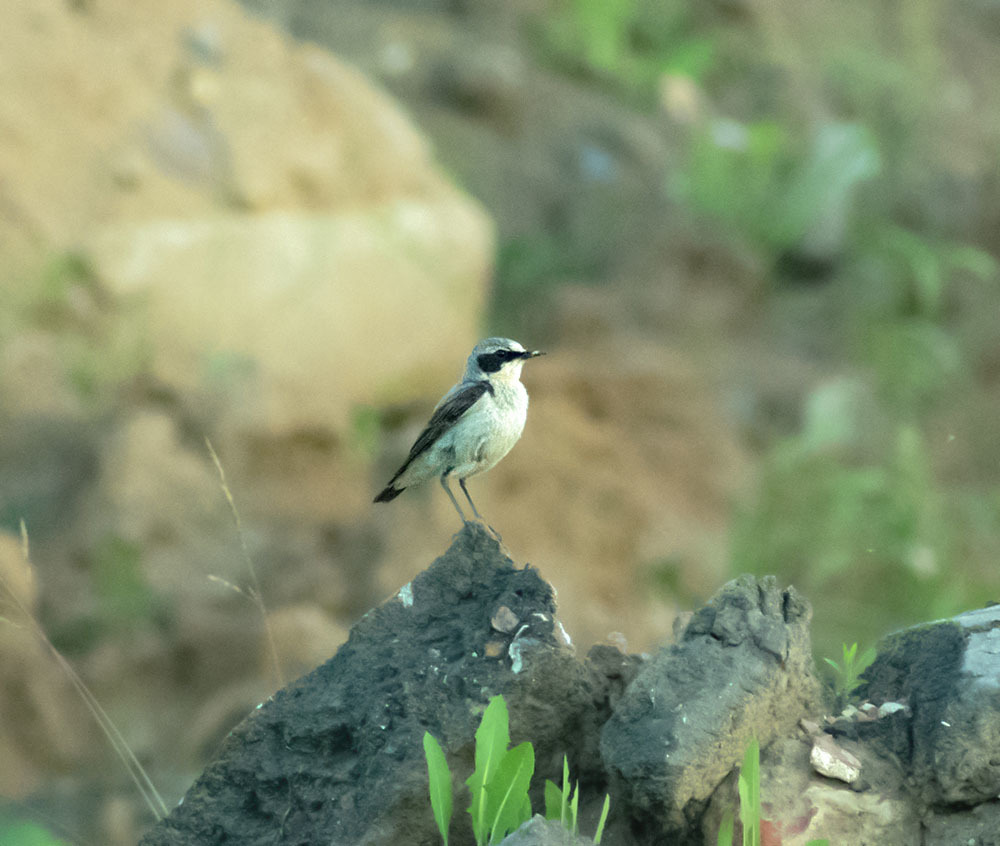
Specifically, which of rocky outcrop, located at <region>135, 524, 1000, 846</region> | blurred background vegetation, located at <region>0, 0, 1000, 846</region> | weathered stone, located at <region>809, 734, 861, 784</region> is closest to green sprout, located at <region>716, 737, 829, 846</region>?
rocky outcrop, located at <region>135, 524, 1000, 846</region>

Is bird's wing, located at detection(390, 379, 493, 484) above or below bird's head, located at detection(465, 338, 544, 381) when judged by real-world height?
below

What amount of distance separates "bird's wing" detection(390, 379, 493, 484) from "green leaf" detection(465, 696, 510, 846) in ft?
4.81

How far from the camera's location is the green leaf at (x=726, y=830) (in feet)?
8.01

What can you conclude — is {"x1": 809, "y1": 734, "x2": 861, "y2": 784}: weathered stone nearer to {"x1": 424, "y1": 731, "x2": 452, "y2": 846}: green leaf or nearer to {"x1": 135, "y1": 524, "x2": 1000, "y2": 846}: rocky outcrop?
{"x1": 135, "y1": 524, "x2": 1000, "y2": 846}: rocky outcrop

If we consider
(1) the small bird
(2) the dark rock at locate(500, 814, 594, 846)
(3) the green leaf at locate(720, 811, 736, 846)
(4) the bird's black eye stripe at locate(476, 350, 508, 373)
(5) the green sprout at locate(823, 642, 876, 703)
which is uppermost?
(4) the bird's black eye stripe at locate(476, 350, 508, 373)

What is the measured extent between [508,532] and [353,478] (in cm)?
130

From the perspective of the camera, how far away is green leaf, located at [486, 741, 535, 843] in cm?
250

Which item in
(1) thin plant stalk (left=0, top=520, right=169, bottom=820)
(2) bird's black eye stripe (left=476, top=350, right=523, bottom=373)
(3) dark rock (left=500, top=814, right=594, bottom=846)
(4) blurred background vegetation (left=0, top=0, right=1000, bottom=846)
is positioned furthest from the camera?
(4) blurred background vegetation (left=0, top=0, right=1000, bottom=846)

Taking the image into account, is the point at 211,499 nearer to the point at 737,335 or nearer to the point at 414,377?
the point at 414,377

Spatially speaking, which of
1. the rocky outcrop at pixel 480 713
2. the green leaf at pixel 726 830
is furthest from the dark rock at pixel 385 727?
the green leaf at pixel 726 830

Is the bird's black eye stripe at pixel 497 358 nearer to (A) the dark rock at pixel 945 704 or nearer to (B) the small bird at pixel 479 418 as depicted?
(B) the small bird at pixel 479 418

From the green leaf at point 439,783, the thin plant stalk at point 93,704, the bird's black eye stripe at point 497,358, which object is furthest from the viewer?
the bird's black eye stripe at point 497,358

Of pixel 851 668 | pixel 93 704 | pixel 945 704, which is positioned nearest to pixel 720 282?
pixel 93 704

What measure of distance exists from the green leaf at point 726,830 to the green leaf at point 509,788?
1.50ft
